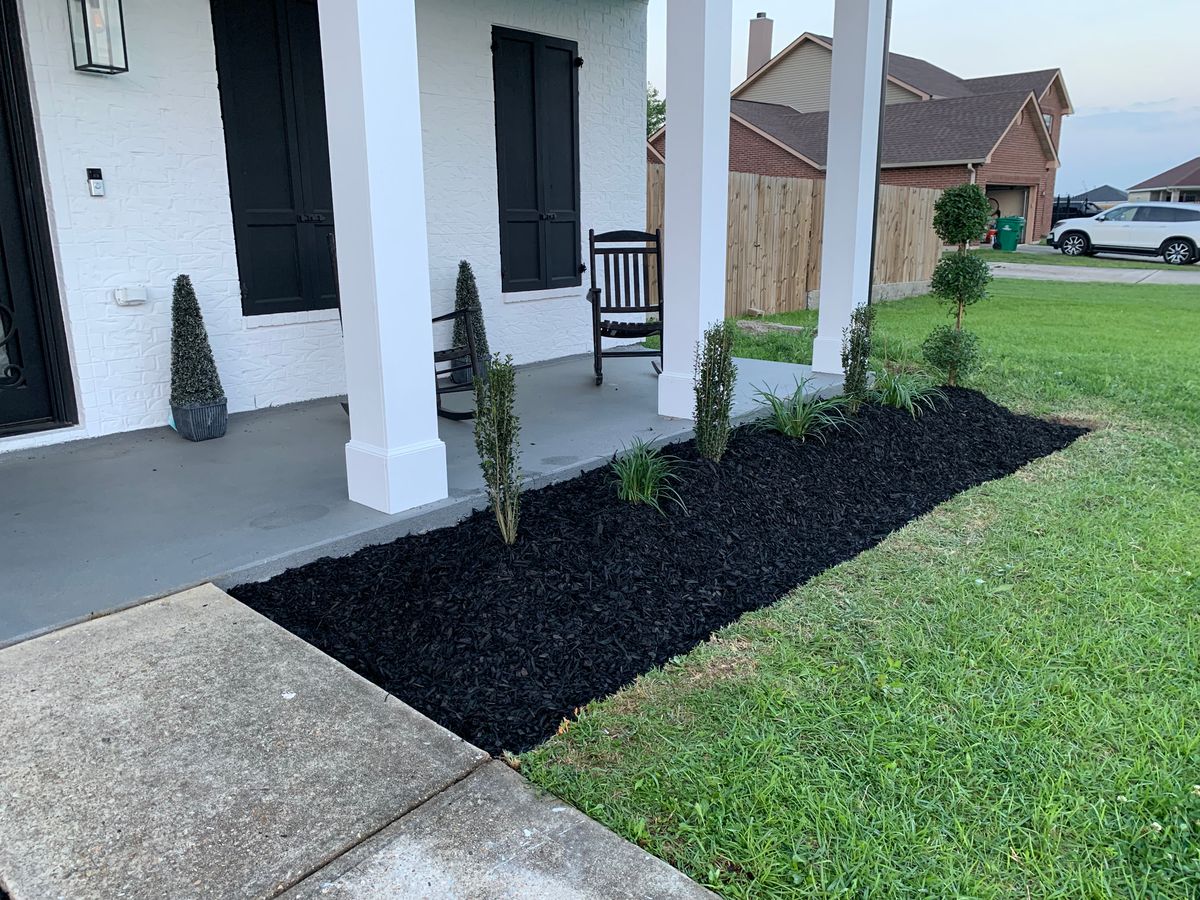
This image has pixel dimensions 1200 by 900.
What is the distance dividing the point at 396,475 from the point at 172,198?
2393 millimetres

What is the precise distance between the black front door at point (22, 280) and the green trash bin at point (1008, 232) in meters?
25.3

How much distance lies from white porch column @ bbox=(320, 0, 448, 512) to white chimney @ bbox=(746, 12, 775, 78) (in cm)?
3247

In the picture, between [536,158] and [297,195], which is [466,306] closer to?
[297,195]

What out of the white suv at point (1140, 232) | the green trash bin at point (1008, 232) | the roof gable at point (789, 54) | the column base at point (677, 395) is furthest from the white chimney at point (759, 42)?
the column base at point (677, 395)

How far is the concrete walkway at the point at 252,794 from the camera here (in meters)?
1.67

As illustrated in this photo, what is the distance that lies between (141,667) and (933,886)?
82.8 inches

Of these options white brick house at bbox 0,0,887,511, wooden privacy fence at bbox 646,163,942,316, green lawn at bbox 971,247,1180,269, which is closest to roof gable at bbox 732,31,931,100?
green lawn at bbox 971,247,1180,269

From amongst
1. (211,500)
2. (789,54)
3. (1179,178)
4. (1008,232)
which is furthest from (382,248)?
(1179,178)

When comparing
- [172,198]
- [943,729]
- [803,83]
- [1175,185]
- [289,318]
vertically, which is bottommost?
[943,729]

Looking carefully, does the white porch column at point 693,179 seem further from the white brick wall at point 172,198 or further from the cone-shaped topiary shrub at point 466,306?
the white brick wall at point 172,198

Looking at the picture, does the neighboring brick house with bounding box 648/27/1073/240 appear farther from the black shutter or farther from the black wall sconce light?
the black wall sconce light

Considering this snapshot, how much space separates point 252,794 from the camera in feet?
6.30

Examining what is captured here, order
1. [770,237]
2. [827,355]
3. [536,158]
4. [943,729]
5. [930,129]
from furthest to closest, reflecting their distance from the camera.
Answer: [930,129] < [770,237] < [536,158] < [827,355] < [943,729]

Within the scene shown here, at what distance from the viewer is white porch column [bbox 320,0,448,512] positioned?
9.98ft
